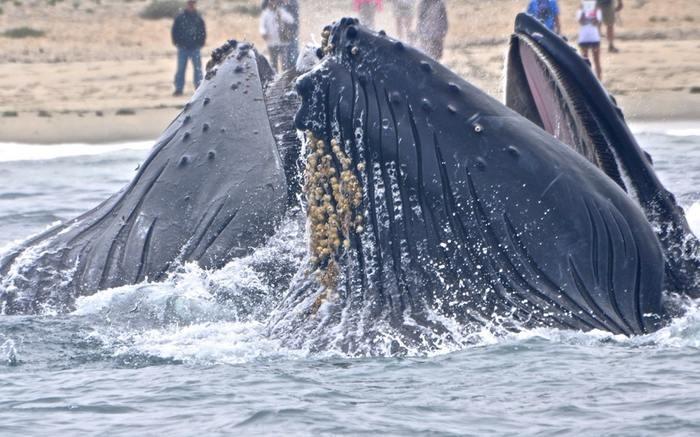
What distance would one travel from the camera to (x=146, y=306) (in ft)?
27.6

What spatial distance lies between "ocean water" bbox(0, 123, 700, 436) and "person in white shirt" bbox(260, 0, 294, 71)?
13187 mm

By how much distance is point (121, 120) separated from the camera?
24938 mm

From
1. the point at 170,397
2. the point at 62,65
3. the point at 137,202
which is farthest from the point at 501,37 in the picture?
the point at 170,397

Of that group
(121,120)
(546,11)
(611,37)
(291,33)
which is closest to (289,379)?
(546,11)

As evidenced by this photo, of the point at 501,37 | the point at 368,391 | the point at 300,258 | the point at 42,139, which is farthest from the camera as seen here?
the point at 501,37

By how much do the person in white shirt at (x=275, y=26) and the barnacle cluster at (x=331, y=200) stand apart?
1414cm

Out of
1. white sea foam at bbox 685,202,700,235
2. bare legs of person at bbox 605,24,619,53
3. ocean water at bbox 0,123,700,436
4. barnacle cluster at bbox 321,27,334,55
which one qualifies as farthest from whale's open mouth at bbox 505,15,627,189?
bare legs of person at bbox 605,24,619,53

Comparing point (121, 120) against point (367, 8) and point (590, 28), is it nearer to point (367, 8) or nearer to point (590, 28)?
point (367, 8)

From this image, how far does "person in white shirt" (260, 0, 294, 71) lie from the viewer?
21375mm

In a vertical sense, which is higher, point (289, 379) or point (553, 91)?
point (553, 91)

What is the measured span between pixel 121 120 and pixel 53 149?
2.87 meters

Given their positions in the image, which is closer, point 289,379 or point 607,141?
point 289,379

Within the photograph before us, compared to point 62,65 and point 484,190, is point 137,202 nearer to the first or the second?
point 484,190

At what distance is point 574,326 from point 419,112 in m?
1.21
